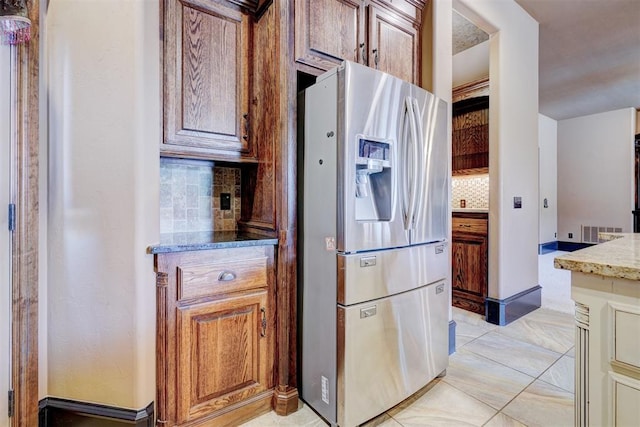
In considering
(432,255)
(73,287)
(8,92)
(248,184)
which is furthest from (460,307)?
(8,92)

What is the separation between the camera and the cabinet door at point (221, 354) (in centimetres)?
144

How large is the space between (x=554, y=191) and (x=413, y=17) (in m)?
6.77

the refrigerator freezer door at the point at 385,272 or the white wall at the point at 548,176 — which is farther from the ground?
the white wall at the point at 548,176

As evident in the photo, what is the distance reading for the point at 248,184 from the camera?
207cm

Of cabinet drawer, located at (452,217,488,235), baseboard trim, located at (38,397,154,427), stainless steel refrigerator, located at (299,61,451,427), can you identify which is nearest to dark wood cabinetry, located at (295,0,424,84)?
stainless steel refrigerator, located at (299,61,451,427)

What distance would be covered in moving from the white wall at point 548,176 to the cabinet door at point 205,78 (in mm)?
6991

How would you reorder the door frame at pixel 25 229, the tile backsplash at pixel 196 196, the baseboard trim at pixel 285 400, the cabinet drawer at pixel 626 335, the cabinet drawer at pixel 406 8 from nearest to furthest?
the cabinet drawer at pixel 626 335 → the door frame at pixel 25 229 → the baseboard trim at pixel 285 400 → the tile backsplash at pixel 196 196 → the cabinet drawer at pixel 406 8

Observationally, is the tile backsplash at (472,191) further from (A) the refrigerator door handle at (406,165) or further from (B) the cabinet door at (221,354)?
(B) the cabinet door at (221,354)

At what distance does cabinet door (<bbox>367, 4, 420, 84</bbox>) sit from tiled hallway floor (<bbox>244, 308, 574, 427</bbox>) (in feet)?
6.68

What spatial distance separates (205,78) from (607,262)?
1.90 meters

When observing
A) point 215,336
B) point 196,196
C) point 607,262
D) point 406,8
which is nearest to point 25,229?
point 196,196

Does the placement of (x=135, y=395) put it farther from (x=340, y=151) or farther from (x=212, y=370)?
(x=340, y=151)

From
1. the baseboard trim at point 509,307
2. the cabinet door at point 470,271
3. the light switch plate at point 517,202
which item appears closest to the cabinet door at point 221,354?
the baseboard trim at point 509,307

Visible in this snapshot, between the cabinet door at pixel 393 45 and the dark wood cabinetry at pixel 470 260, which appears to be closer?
the cabinet door at pixel 393 45
